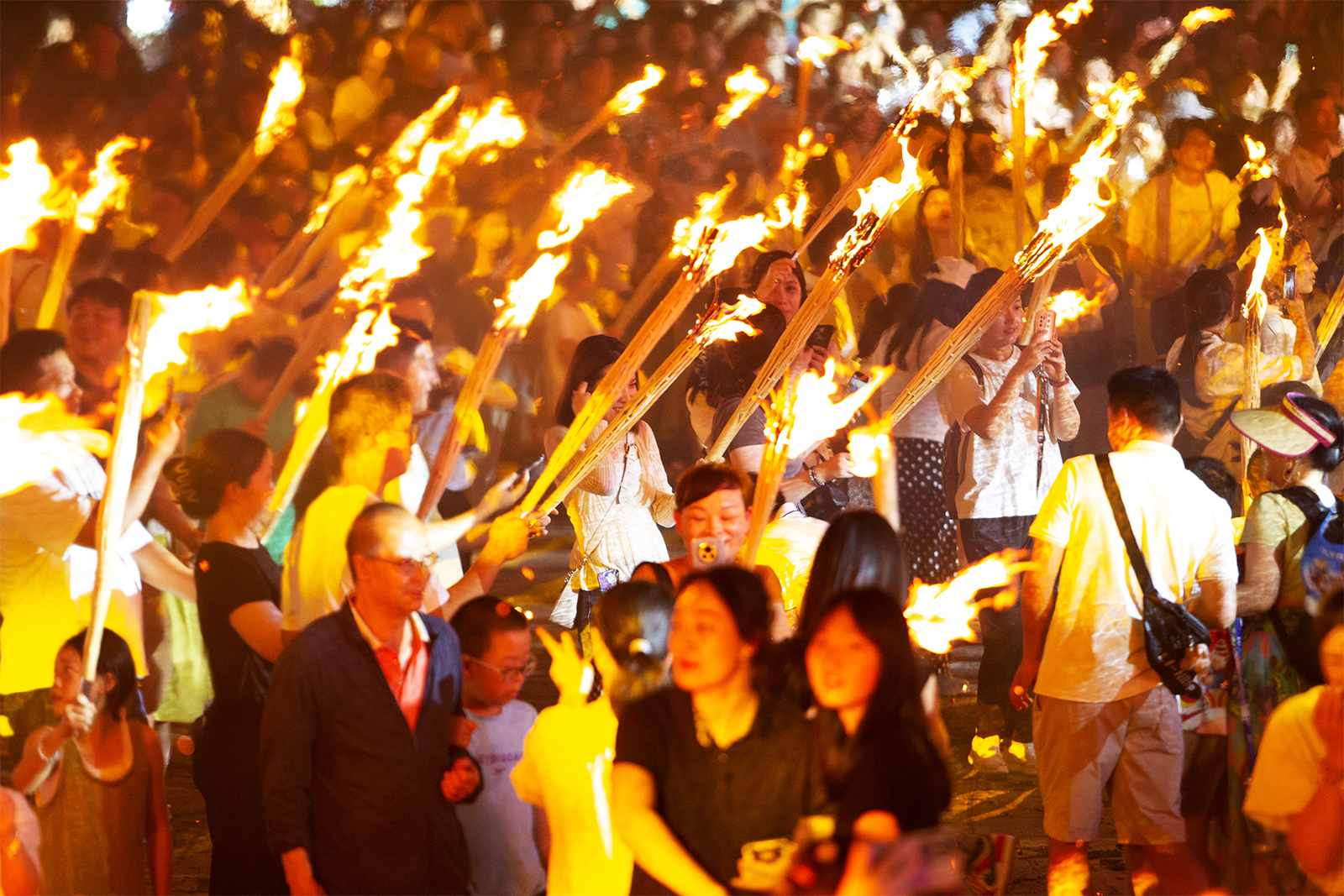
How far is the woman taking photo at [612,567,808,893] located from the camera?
271 centimetres

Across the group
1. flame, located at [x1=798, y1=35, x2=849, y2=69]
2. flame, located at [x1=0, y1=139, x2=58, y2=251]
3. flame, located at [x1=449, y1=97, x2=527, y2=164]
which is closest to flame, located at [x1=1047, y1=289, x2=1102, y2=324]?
flame, located at [x1=798, y1=35, x2=849, y2=69]

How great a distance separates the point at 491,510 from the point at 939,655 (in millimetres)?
1881

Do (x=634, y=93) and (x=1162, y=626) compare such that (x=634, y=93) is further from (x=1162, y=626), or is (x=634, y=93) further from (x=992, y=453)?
(x=1162, y=626)

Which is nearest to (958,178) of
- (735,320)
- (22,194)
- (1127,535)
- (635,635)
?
(735,320)

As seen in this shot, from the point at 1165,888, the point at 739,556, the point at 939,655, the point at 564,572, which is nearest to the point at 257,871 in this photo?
the point at 564,572

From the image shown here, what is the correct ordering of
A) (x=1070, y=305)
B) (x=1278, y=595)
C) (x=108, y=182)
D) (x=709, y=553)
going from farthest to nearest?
(x=1070, y=305), (x=108, y=182), (x=1278, y=595), (x=709, y=553)

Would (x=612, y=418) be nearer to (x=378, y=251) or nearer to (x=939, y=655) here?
(x=378, y=251)

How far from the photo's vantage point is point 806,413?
14.2 ft

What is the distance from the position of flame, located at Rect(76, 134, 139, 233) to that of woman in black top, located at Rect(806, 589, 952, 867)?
3.31m

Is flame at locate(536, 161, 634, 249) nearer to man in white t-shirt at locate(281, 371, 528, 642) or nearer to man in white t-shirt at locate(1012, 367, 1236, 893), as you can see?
man in white t-shirt at locate(281, 371, 528, 642)

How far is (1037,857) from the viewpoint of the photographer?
14.3ft

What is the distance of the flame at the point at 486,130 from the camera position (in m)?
4.58

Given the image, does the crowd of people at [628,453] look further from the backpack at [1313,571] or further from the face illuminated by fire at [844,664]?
the face illuminated by fire at [844,664]

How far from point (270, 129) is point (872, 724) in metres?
3.31
